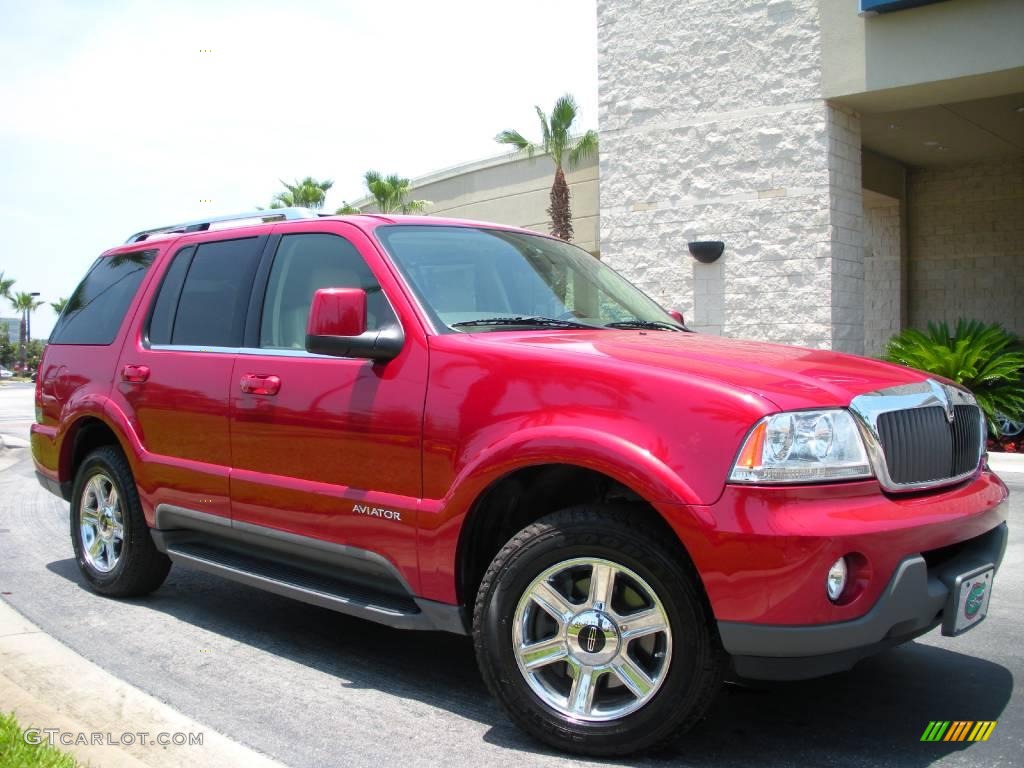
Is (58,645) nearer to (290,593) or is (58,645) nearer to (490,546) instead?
(290,593)

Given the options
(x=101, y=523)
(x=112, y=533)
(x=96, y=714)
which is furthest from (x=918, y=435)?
(x=101, y=523)

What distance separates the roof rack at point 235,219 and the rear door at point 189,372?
0.59 ft

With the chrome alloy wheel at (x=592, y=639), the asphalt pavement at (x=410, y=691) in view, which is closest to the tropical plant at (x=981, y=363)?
the asphalt pavement at (x=410, y=691)

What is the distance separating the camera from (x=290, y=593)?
14.5ft

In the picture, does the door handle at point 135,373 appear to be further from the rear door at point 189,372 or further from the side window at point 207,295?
the side window at point 207,295

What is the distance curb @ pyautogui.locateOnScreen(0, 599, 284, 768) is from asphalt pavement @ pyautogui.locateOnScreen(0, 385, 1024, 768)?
0.13m

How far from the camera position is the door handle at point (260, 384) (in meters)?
4.57

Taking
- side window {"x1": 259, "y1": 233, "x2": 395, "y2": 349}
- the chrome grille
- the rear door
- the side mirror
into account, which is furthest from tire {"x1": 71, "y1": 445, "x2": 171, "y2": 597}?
the chrome grille

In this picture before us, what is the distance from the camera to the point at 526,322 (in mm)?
4332

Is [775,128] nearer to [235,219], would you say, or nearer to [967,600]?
[235,219]

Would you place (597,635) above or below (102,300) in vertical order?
below

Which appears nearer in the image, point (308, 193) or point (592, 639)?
point (592, 639)

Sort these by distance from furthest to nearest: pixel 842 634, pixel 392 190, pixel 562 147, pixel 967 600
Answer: pixel 392 190 → pixel 562 147 → pixel 967 600 → pixel 842 634

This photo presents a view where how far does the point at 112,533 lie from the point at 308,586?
196cm
